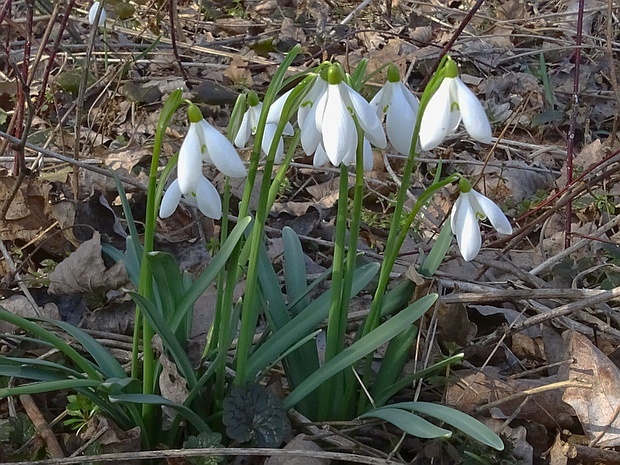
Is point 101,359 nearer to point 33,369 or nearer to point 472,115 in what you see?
point 33,369

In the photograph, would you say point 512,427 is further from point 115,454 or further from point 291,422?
point 115,454

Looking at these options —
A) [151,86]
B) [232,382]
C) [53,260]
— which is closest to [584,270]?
[232,382]

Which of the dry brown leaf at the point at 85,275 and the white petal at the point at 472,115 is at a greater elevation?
the white petal at the point at 472,115

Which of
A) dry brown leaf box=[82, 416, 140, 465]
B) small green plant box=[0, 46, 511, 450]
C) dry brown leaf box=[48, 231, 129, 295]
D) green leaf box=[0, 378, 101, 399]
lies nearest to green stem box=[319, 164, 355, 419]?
small green plant box=[0, 46, 511, 450]

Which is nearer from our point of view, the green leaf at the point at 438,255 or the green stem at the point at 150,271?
the green stem at the point at 150,271

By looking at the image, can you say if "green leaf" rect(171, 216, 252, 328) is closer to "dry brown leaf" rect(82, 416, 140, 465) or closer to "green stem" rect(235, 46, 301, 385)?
"green stem" rect(235, 46, 301, 385)

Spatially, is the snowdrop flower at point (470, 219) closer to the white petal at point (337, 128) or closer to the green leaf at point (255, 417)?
the white petal at point (337, 128)

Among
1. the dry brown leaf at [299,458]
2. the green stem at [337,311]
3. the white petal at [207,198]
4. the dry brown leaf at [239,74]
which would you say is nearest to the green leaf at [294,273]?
the green stem at [337,311]

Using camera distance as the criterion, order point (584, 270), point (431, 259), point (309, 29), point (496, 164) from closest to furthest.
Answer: point (431, 259)
point (584, 270)
point (496, 164)
point (309, 29)
